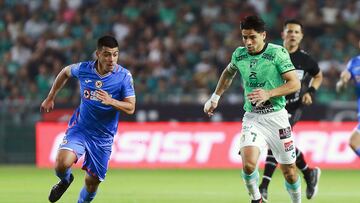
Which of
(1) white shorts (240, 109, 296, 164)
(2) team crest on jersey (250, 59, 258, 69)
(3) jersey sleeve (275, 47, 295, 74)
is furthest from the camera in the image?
(1) white shorts (240, 109, 296, 164)

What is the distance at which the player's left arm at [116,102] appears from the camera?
1000 centimetres

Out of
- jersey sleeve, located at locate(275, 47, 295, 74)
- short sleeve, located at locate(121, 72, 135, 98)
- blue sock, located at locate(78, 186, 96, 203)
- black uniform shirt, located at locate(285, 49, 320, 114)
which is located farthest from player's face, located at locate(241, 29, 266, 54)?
black uniform shirt, located at locate(285, 49, 320, 114)

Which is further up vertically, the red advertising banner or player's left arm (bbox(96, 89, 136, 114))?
player's left arm (bbox(96, 89, 136, 114))

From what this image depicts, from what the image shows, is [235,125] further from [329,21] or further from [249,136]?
[249,136]

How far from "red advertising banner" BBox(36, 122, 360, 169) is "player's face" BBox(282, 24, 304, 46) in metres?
7.47

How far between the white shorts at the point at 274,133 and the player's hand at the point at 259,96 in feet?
2.43

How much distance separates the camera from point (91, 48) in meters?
23.6

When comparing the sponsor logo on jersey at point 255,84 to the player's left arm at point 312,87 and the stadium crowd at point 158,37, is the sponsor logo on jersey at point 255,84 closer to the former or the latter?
the player's left arm at point 312,87

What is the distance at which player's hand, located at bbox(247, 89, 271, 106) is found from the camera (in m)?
9.70

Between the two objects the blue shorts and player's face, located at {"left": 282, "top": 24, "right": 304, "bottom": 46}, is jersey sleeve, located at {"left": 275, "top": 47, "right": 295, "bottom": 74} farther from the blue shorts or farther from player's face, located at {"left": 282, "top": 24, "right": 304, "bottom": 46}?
player's face, located at {"left": 282, "top": 24, "right": 304, "bottom": 46}

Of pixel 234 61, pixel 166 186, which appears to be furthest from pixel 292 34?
pixel 166 186

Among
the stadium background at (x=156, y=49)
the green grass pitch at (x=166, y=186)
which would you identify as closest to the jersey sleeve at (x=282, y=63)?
the green grass pitch at (x=166, y=186)

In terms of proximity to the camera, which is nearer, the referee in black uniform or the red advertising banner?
the referee in black uniform

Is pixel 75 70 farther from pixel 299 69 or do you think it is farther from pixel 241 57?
pixel 299 69
